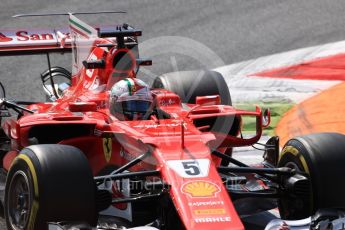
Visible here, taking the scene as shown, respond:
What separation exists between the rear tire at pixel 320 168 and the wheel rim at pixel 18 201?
83.5 inches

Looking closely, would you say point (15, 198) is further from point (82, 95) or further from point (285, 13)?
point (285, 13)

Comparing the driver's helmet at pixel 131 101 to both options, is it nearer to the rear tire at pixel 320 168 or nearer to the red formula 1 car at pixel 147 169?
the red formula 1 car at pixel 147 169

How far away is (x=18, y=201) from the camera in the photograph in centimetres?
654

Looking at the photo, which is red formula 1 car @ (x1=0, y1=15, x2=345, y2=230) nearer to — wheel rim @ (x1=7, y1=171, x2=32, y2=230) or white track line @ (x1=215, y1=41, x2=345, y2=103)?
wheel rim @ (x1=7, y1=171, x2=32, y2=230)

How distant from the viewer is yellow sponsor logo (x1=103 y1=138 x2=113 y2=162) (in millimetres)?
7423

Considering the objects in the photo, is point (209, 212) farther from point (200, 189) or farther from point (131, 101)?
point (131, 101)

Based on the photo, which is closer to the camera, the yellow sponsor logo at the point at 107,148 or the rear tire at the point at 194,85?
the yellow sponsor logo at the point at 107,148

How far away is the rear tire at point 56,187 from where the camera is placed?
19.8ft

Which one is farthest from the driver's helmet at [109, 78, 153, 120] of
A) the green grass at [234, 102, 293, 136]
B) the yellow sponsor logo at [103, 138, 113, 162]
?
the green grass at [234, 102, 293, 136]

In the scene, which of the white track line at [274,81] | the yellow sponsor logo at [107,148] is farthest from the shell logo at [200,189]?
the white track line at [274,81]

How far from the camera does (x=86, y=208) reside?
239 inches

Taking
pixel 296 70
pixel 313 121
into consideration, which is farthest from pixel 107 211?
pixel 296 70

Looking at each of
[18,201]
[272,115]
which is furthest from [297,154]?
[272,115]

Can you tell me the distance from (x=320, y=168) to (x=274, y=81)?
20.5ft
